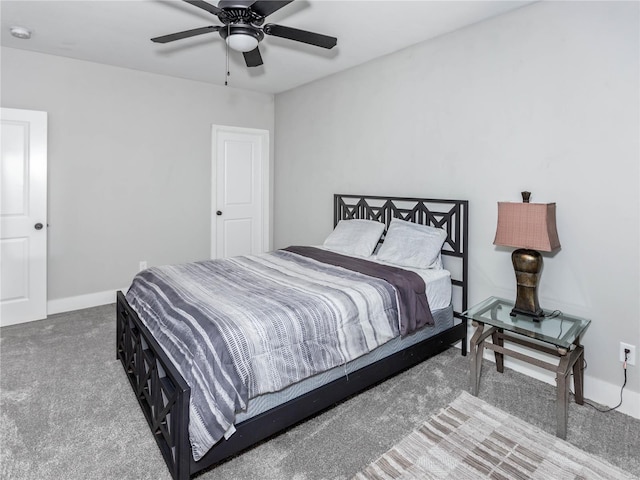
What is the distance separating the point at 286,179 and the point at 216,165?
37.2 inches

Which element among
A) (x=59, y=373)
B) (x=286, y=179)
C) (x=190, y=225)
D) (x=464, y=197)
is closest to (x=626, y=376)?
(x=464, y=197)

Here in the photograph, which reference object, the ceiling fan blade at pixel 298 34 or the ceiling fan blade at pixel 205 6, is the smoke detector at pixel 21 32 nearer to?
the ceiling fan blade at pixel 205 6

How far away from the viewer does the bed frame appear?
1.69 m

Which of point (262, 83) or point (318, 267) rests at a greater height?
point (262, 83)

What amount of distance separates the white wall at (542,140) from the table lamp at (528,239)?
246 millimetres

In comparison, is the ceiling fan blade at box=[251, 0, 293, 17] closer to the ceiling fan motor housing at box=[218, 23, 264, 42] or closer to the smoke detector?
the ceiling fan motor housing at box=[218, 23, 264, 42]

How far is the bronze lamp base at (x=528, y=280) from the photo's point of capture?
2465mm

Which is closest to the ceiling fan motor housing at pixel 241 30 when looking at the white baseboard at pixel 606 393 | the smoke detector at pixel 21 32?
the smoke detector at pixel 21 32

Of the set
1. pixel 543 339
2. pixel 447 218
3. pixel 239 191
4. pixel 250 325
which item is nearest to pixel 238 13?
pixel 250 325

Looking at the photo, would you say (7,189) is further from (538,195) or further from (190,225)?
(538,195)

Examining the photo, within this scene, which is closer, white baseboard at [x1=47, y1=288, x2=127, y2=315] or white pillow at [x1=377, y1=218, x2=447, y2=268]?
white pillow at [x1=377, y1=218, x2=447, y2=268]

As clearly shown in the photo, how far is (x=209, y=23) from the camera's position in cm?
310

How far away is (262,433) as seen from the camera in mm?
1884

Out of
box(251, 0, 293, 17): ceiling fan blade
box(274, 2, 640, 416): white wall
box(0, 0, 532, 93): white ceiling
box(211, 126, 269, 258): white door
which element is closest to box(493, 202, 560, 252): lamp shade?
box(274, 2, 640, 416): white wall
